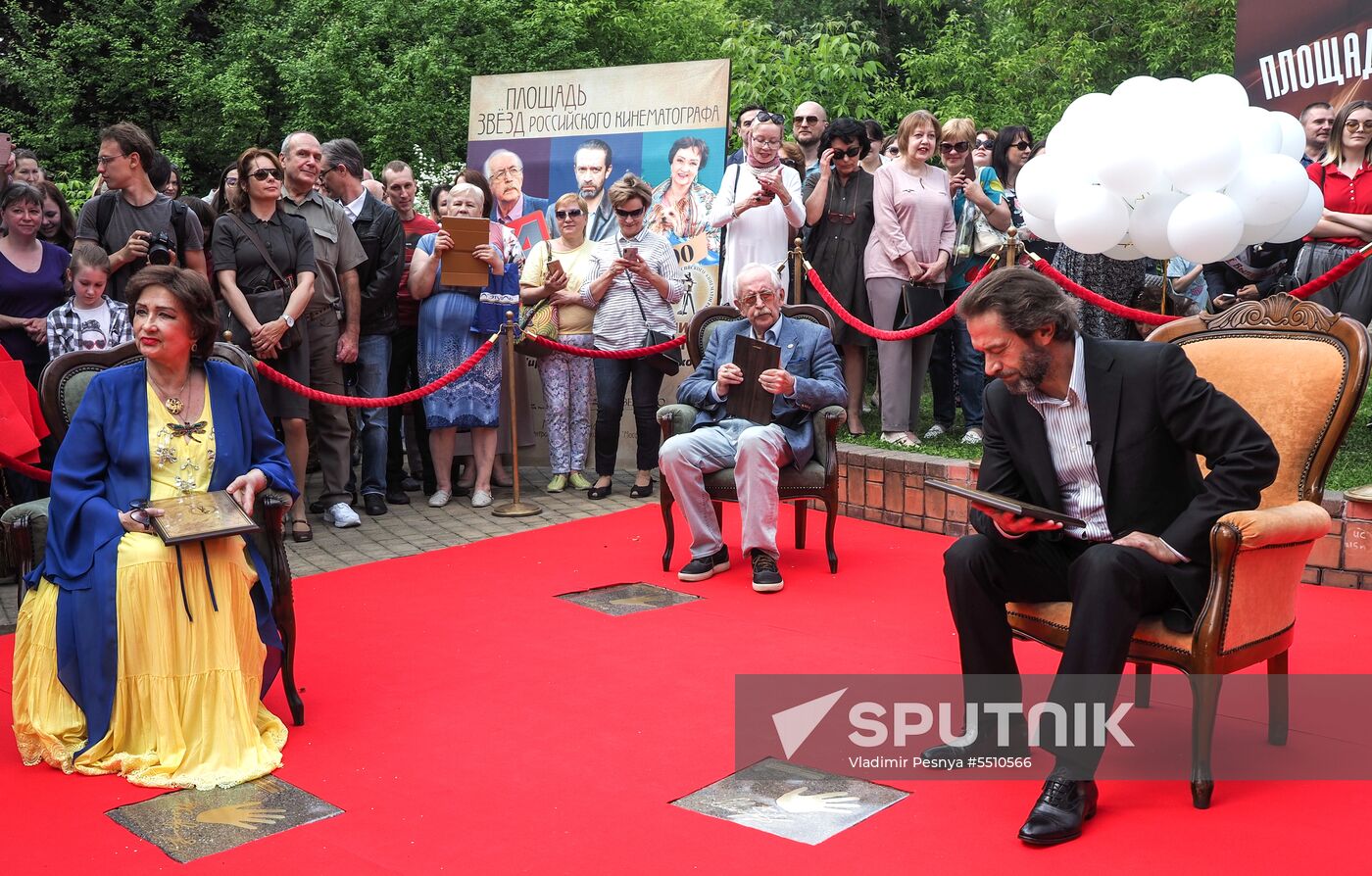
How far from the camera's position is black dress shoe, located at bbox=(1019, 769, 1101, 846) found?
321cm

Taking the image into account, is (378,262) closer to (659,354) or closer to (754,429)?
(659,354)

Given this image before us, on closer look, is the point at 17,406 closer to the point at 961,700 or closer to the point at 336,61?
the point at 961,700

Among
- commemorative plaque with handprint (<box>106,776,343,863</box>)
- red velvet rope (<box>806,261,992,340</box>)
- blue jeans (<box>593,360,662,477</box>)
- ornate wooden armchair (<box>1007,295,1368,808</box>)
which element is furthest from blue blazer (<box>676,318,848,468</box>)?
commemorative plaque with handprint (<box>106,776,343,863</box>)

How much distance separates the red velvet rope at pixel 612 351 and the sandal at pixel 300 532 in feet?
5.71

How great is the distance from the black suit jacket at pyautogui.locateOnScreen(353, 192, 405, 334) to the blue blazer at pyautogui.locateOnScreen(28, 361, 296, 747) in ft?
10.9

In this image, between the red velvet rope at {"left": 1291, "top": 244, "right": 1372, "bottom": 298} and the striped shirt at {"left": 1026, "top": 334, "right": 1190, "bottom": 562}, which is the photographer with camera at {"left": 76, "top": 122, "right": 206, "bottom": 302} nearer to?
the striped shirt at {"left": 1026, "top": 334, "right": 1190, "bottom": 562}

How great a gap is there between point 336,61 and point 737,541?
16.1 metres

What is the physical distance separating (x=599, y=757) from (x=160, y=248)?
3.89 meters

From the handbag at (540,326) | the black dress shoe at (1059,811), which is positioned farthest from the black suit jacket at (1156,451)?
the handbag at (540,326)

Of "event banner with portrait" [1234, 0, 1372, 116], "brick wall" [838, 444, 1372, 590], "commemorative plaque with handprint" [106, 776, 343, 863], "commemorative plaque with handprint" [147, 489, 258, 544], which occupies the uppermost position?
"event banner with portrait" [1234, 0, 1372, 116]

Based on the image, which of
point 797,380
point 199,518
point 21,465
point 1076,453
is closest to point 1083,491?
point 1076,453

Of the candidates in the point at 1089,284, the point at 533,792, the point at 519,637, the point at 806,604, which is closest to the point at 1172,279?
the point at 1089,284

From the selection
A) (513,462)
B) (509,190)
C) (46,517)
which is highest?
(509,190)

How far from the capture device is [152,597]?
3826 mm
